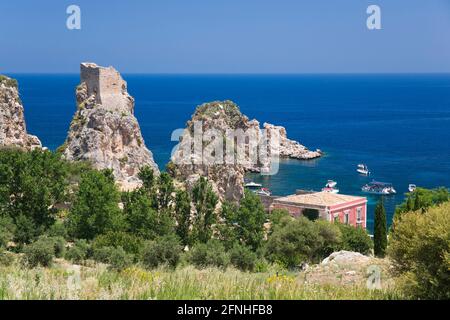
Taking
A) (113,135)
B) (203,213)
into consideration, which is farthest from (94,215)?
(113,135)

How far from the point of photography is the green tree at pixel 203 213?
2066 cm

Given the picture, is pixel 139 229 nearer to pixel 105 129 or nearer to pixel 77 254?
pixel 77 254

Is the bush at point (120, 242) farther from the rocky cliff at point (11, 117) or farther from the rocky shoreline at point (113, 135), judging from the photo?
the rocky cliff at point (11, 117)

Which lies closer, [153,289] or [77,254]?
[153,289]

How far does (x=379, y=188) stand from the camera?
52.1m

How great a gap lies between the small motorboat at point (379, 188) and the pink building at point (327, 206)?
49.6 ft

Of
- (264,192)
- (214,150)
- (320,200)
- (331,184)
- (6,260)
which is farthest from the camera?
(331,184)

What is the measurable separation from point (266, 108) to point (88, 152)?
89.1 m

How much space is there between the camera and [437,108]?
12488 centimetres

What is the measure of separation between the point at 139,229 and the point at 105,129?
17810mm

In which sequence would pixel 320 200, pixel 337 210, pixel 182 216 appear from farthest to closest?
pixel 320 200 < pixel 337 210 < pixel 182 216

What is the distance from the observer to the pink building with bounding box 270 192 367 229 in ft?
111

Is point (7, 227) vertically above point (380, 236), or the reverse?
point (7, 227)

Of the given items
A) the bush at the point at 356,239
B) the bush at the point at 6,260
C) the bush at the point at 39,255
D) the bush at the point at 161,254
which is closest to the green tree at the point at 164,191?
the bush at the point at 356,239
